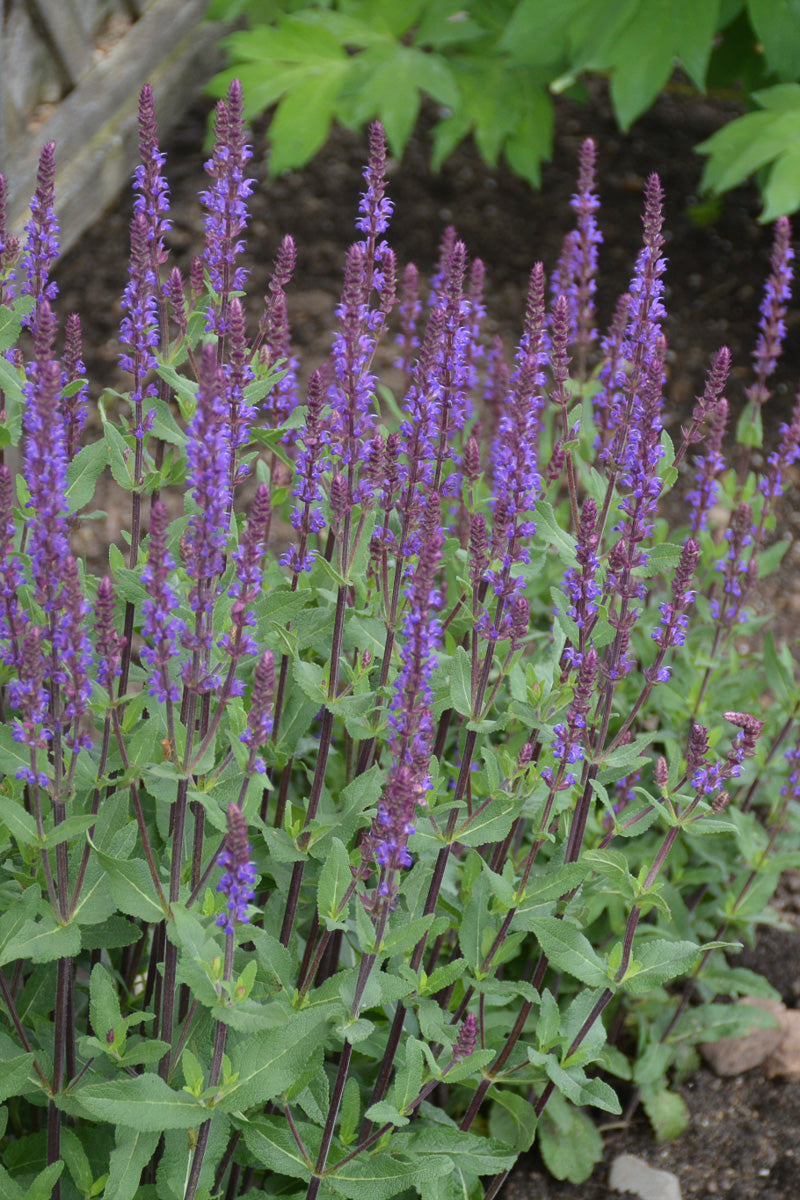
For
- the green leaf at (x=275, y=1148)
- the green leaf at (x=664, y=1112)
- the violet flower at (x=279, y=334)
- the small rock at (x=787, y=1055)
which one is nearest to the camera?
the green leaf at (x=275, y=1148)

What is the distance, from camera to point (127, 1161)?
9.34 feet

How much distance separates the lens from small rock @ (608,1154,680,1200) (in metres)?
3.96

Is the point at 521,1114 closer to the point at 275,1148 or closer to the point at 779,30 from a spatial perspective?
the point at 275,1148

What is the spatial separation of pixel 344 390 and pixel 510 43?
4443 mm

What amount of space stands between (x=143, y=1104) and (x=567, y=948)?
1088mm

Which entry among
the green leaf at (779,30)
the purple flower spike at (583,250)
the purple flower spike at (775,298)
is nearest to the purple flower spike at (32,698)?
the purple flower spike at (583,250)

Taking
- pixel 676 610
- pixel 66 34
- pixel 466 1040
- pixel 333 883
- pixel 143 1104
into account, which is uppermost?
pixel 66 34

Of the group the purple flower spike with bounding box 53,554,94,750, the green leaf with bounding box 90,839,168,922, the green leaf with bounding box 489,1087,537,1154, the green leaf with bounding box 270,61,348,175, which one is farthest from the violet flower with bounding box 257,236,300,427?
the green leaf with bounding box 270,61,348,175

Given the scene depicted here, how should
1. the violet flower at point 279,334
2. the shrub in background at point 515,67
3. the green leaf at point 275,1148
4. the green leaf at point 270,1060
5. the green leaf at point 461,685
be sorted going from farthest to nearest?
1. the shrub in background at point 515,67
2. the violet flower at point 279,334
3. the green leaf at point 461,685
4. the green leaf at point 275,1148
5. the green leaf at point 270,1060

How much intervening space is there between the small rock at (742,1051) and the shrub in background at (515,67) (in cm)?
325

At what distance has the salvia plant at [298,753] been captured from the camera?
2.57 meters

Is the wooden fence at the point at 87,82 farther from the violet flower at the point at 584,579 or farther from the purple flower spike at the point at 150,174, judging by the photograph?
the violet flower at the point at 584,579

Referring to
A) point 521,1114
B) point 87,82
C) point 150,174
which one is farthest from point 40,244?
point 87,82

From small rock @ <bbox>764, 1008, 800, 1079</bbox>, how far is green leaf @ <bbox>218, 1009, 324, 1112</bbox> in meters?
2.22
